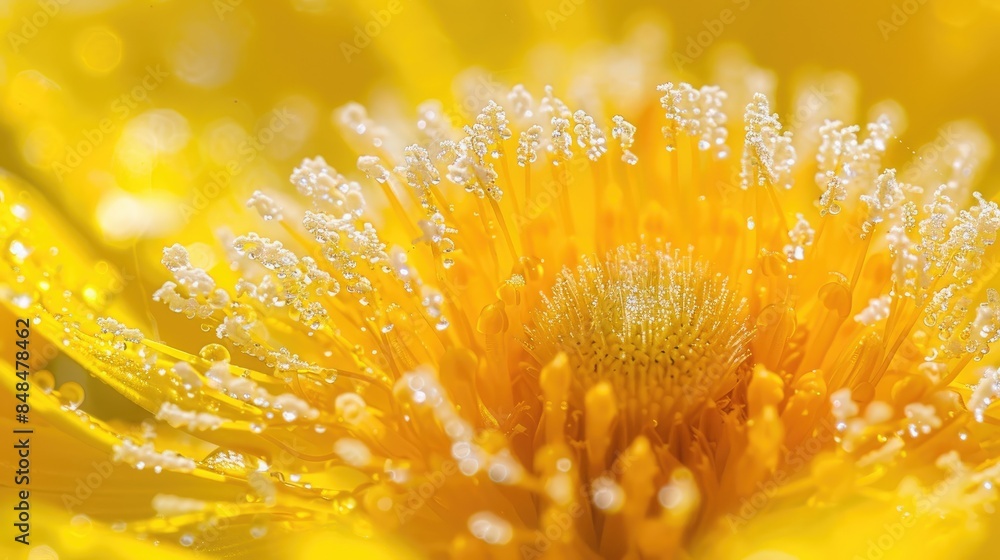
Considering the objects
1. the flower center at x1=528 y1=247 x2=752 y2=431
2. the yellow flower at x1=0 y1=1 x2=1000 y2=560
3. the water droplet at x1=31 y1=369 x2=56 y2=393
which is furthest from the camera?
the water droplet at x1=31 y1=369 x2=56 y2=393

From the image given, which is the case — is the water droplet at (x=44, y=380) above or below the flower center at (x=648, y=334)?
above

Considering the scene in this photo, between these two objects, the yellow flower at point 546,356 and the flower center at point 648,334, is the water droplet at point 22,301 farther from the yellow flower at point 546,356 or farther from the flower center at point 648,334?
the flower center at point 648,334

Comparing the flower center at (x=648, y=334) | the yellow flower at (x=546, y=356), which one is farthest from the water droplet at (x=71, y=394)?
the flower center at (x=648, y=334)

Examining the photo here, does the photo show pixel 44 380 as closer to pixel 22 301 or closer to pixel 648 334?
pixel 22 301

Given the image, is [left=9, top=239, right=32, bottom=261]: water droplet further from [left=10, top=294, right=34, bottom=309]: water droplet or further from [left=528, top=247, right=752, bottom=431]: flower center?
[left=528, top=247, right=752, bottom=431]: flower center

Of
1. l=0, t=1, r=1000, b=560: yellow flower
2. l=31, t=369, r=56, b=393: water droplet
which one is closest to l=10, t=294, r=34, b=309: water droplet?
l=0, t=1, r=1000, b=560: yellow flower

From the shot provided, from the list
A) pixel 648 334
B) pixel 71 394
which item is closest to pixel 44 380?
pixel 71 394
